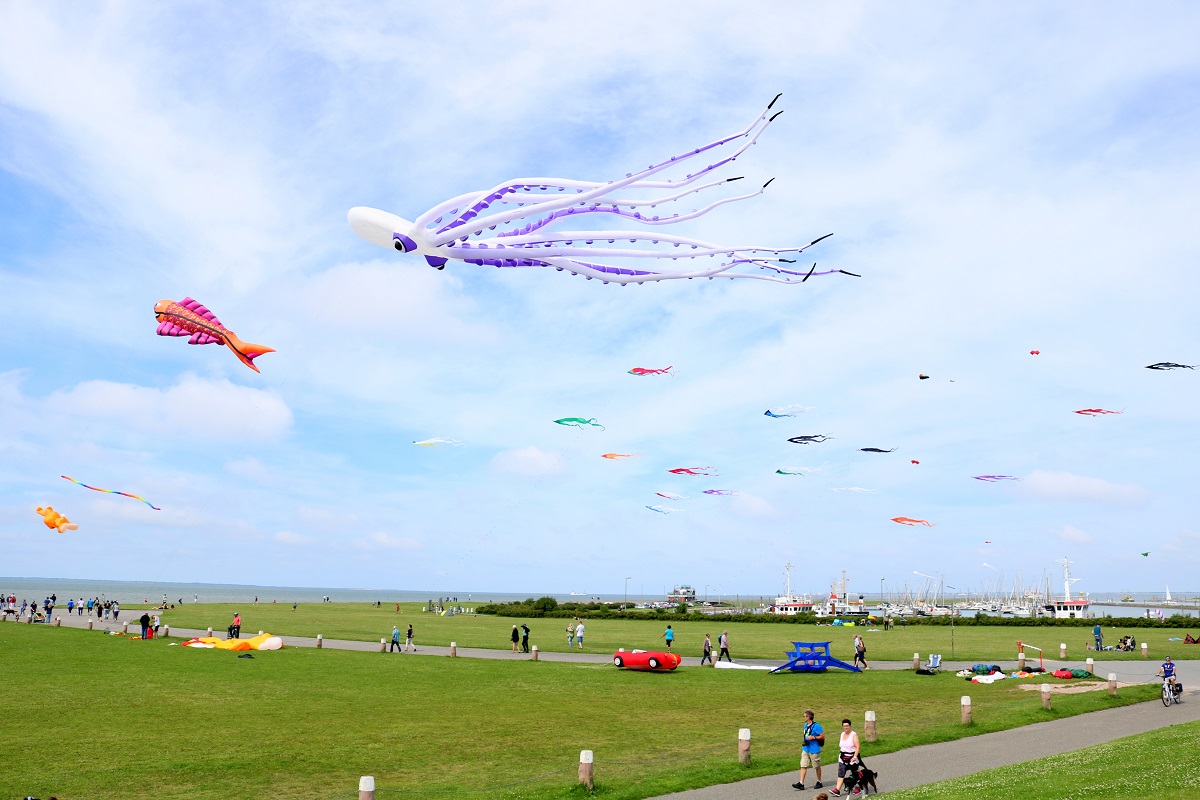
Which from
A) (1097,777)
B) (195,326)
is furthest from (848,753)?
(195,326)

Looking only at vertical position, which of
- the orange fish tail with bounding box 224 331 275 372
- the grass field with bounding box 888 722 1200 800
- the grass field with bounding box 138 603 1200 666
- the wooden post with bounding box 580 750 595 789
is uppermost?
the orange fish tail with bounding box 224 331 275 372

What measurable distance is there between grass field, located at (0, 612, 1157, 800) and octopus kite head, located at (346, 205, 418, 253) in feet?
33.9

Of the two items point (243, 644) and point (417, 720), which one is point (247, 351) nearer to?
point (417, 720)

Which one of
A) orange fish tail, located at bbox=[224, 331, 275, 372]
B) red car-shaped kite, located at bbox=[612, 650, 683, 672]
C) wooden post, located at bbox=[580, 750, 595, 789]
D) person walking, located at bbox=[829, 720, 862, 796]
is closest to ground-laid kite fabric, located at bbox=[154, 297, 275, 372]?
orange fish tail, located at bbox=[224, 331, 275, 372]

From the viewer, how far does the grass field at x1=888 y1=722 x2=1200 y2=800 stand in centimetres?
1462

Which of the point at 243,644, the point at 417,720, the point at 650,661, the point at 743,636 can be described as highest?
the point at 650,661

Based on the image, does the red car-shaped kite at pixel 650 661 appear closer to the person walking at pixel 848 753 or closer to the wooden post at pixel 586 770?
the wooden post at pixel 586 770

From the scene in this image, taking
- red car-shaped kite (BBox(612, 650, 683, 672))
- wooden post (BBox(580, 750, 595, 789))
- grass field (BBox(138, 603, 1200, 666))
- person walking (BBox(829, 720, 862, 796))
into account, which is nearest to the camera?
person walking (BBox(829, 720, 862, 796))

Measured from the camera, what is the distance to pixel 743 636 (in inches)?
2419

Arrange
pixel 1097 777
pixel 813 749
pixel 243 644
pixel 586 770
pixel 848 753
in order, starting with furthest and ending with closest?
pixel 243 644
pixel 813 749
pixel 586 770
pixel 848 753
pixel 1097 777

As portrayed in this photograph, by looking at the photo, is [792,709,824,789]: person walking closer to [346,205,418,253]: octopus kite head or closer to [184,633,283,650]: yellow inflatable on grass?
[346,205,418,253]: octopus kite head

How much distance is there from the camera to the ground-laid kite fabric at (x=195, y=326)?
22844mm

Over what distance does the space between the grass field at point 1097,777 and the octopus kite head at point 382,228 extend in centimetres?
A: 1317

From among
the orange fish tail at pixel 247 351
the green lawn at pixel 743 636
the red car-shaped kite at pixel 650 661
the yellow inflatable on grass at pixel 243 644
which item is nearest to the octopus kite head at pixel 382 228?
the orange fish tail at pixel 247 351
